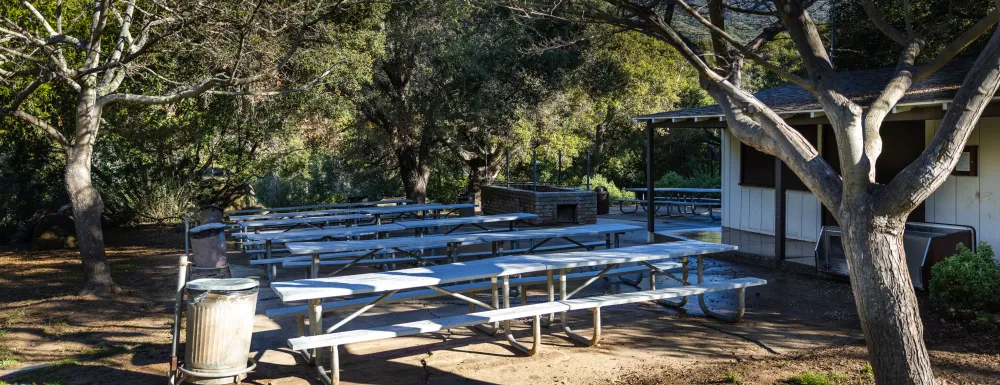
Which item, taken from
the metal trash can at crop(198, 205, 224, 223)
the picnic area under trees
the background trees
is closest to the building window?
the picnic area under trees

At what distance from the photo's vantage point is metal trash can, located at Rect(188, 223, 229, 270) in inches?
367

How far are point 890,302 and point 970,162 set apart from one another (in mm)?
6321

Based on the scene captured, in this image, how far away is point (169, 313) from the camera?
7.78 metres

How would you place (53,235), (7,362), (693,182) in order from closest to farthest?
(7,362), (53,235), (693,182)

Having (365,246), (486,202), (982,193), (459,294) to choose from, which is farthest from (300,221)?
(982,193)

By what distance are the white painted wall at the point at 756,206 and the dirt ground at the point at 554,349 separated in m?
3.47

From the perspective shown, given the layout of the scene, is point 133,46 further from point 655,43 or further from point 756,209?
point 655,43

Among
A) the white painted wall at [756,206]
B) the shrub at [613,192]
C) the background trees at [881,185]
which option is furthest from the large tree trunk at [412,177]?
the background trees at [881,185]

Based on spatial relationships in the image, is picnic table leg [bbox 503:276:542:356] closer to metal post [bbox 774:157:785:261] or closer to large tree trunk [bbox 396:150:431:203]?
metal post [bbox 774:157:785:261]

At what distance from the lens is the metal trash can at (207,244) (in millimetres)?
9320

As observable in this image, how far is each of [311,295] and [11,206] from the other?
44.0ft

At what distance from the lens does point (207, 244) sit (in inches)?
368

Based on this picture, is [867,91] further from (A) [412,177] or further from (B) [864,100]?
(A) [412,177]

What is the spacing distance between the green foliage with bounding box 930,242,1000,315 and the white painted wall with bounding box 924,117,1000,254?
2421 mm
